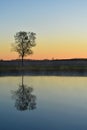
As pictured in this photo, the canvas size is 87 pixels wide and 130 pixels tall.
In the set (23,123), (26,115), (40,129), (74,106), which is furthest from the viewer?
(74,106)

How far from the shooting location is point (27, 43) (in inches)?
3469

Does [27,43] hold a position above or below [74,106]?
above

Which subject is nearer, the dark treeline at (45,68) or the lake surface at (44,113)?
the lake surface at (44,113)

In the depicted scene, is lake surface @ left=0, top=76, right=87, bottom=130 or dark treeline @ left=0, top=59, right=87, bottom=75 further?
dark treeline @ left=0, top=59, right=87, bottom=75

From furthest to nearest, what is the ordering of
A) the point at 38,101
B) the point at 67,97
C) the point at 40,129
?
the point at 67,97 < the point at 38,101 < the point at 40,129

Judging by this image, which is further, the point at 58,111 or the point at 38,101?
the point at 38,101

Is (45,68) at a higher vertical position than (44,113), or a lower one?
lower

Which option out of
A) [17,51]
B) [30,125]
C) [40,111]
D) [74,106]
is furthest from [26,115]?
[17,51]

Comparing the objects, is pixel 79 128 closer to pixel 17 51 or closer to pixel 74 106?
pixel 74 106

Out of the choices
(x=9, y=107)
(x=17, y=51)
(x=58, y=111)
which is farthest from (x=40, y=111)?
(x=17, y=51)

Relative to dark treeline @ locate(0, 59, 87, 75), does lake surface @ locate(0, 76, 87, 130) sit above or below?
above

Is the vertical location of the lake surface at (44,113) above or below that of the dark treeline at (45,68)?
above

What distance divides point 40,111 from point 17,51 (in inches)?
2786

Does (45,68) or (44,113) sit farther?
(45,68)
